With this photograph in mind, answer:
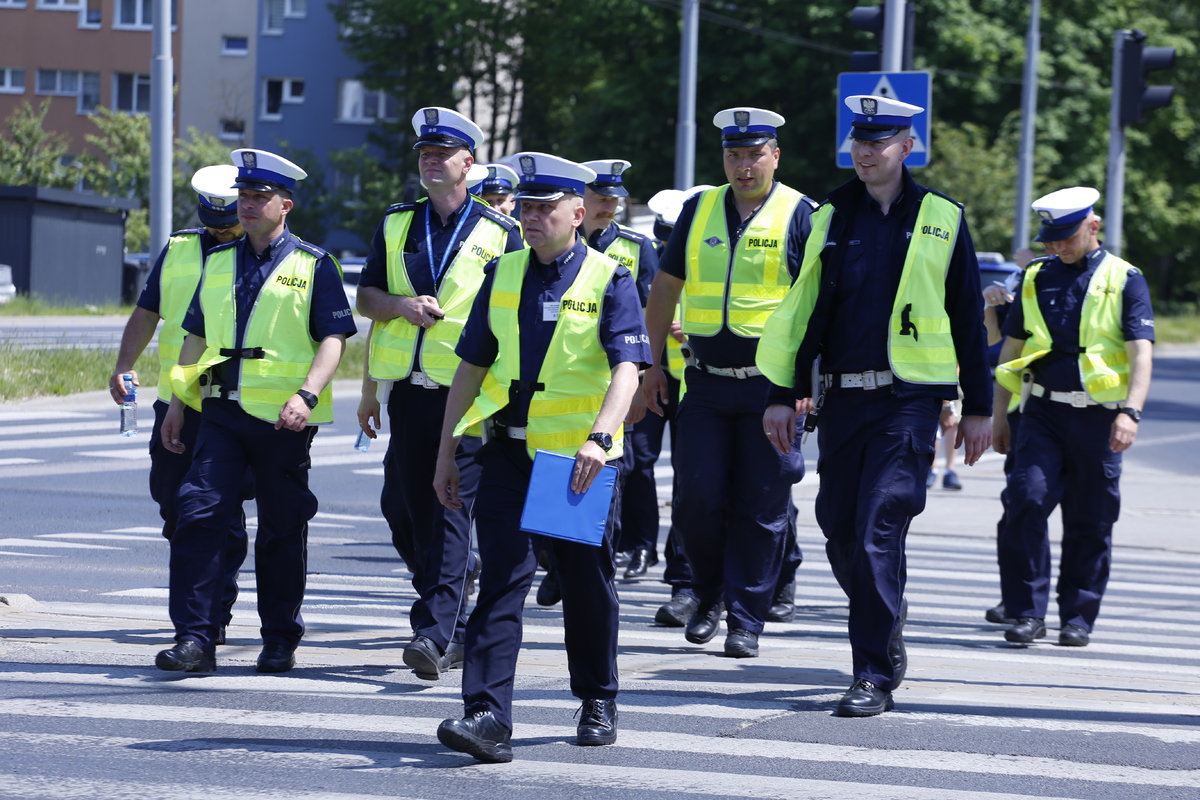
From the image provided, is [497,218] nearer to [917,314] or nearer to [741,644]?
[917,314]

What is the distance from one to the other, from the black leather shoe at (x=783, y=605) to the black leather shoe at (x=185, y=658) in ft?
9.87

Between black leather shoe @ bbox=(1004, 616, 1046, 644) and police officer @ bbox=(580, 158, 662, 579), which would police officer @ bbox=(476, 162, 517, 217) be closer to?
police officer @ bbox=(580, 158, 662, 579)

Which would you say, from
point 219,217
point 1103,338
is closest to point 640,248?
point 1103,338

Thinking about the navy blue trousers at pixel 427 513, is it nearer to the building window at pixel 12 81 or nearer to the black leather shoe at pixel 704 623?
the black leather shoe at pixel 704 623

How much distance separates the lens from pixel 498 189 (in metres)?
9.24

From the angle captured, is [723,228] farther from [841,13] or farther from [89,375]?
[841,13]

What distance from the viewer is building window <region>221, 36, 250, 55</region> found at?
204 feet

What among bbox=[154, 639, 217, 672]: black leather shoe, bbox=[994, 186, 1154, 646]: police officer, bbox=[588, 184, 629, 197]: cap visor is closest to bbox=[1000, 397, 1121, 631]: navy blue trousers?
bbox=[994, 186, 1154, 646]: police officer

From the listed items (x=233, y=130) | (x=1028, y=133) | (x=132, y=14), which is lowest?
(x=1028, y=133)

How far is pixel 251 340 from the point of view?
656cm

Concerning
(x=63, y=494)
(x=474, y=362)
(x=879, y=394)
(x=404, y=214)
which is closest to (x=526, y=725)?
(x=474, y=362)

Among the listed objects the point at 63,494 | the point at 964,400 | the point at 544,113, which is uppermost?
the point at 544,113

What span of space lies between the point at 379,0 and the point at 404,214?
4991 centimetres

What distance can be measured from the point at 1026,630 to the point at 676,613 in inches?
65.6
